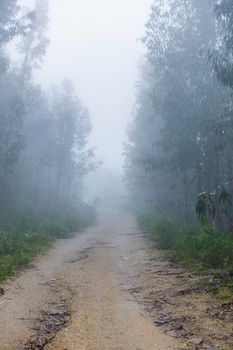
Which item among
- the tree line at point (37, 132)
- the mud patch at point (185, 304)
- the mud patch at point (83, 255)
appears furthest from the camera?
the tree line at point (37, 132)

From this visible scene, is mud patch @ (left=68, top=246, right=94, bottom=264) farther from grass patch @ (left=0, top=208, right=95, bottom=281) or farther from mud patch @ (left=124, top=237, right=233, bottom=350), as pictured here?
mud patch @ (left=124, top=237, right=233, bottom=350)

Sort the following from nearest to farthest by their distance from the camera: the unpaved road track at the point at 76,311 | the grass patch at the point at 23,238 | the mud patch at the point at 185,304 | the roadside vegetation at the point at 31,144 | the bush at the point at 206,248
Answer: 1. the unpaved road track at the point at 76,311
2. the mud patch at the point at 185,304
3. the bush at the point at 206,248
4. the grass patch at the point at 23,238
5. the roadside vegetation at the point at 31,144

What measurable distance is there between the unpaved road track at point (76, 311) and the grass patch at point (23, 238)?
26.6 inches

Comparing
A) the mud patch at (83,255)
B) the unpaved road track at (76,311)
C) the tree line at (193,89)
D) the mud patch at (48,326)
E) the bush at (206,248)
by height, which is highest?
the tree line at (193,89)

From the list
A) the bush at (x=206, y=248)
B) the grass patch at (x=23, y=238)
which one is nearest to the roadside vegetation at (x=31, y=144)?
the grass patch at (x=23, y=238)

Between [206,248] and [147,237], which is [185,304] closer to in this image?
[206,248]

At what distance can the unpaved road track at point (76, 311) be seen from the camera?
5.84m

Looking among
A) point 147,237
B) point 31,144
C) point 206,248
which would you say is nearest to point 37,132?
point 31,144

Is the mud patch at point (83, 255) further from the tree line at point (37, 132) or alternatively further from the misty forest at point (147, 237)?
the tree line at point (37, 132)

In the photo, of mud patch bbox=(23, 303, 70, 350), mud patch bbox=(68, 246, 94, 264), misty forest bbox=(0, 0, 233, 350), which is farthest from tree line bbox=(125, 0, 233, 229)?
mud patch bbox=(23, 303, 70, 350)

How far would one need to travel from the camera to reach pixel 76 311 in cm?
755

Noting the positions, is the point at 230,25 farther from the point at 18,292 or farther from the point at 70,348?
the point at 70,348

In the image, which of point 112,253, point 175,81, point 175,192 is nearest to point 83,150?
point 175,192

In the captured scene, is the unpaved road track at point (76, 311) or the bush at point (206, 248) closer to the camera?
the unpaved road track at point (76, 311)
